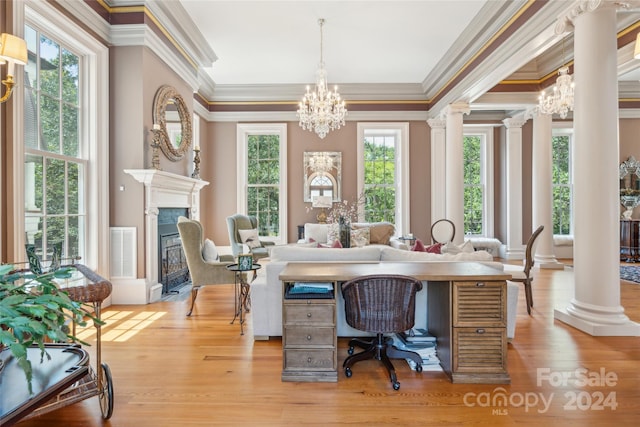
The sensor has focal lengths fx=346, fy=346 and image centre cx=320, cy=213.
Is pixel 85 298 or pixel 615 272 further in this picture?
pixel 615 272

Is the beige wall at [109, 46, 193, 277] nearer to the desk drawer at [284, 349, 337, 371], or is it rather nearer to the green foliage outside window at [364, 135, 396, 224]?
the desk drawer at [284, 349, 337, 371]

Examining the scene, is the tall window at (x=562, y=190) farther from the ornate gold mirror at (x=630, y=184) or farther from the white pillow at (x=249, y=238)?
the white pillow at (x=249, y=238)

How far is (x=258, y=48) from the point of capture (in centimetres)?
577

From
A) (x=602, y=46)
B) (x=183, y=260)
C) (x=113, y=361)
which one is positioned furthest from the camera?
(x=183, y=260)

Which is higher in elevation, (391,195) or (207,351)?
(391,195)

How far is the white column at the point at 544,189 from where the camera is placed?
260 inches

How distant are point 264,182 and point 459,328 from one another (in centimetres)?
620

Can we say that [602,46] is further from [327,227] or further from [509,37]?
[327,227]

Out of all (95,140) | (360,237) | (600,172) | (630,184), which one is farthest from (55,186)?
(630,184)

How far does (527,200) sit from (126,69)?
322 inches

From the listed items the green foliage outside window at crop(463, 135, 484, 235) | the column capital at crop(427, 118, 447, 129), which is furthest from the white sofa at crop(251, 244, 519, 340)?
the green foliage outside window at crop(463, 135, 484, 235)

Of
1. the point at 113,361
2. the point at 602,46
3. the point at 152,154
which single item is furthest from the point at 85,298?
the point at 602,46

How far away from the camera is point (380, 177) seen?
798 cm

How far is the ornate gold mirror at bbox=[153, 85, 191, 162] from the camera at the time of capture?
4.62 m
